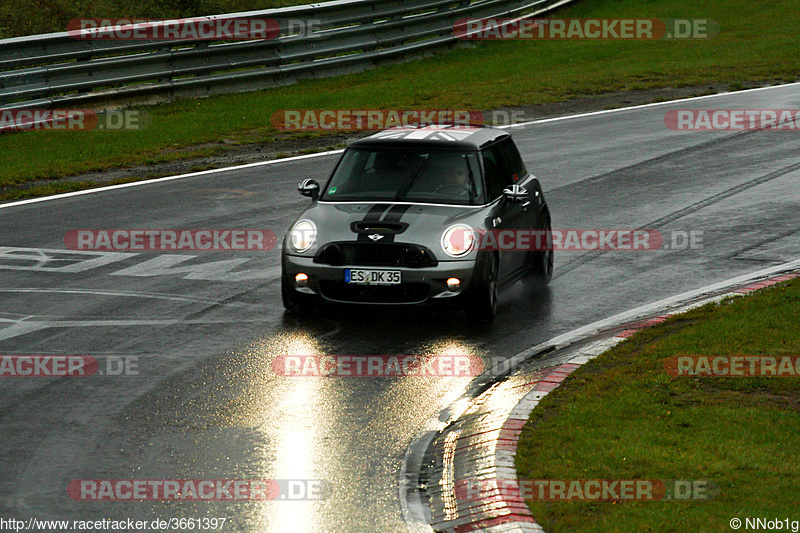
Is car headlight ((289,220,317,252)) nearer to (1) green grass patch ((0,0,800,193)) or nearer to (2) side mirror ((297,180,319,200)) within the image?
(2) side mirror ((297,180,319,200))

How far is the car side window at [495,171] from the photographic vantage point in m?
11.1

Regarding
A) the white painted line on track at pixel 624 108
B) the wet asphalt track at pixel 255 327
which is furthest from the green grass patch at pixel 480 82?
the wet asphalt track at pixel 255 327

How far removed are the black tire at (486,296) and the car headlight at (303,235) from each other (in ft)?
5.10

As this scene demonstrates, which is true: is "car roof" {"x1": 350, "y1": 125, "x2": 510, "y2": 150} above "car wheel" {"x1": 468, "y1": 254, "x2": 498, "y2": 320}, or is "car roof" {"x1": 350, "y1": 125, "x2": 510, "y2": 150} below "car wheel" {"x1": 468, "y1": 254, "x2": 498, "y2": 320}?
Result: above

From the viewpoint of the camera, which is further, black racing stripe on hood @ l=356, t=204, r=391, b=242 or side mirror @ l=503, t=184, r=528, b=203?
side mirror @ l=503, t=184, r=528, b=203

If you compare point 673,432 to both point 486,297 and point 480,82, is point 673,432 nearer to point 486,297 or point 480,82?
point 486,297

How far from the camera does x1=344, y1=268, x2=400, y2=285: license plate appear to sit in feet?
33.1

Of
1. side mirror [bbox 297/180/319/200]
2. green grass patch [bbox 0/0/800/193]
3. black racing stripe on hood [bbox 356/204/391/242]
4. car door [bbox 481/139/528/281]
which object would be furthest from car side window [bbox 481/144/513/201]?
green grass patch [bbox 0/0/800/193]

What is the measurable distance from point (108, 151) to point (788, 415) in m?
13.7

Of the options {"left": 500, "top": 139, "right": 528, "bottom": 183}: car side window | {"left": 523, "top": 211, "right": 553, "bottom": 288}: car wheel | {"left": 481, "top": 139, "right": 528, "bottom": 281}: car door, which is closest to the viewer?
{"left": 481, "top": 139, "right": 528, "bottom": 281}: car door

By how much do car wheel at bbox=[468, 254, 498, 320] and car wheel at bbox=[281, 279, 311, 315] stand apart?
1539 millimetres

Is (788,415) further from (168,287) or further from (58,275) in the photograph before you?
(58,275)

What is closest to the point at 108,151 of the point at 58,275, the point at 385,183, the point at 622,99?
the point at 58,275

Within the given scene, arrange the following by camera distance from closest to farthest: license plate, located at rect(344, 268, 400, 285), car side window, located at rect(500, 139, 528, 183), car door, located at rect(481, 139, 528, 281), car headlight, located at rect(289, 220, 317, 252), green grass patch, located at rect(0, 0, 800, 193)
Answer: license plate, located at rect(344, 268, 400, 285) → car headlight, located at rect(289, 220, 317, 252) → car door, located at rect(481, 139, 528, 281) → car side window, located at rect(500, 139, 528, 183) → green grass patch, located at rect(0, 0, 800, 193)
